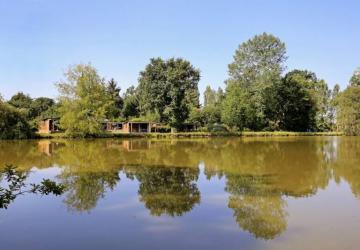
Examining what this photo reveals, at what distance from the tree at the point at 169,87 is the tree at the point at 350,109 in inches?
853

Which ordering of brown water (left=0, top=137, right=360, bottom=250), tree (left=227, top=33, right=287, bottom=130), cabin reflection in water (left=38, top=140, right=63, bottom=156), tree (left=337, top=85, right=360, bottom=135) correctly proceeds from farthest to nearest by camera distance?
tree (left=227, top=33, right=287, bottom=130) → tree (left=337, top=85, right=360, bottom=135) → cabin reflection in water (left=38, top=140, right=63, bottom=156) → brown water (left=0, top=137, right=360, bottom=250)

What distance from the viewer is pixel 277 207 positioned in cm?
1016

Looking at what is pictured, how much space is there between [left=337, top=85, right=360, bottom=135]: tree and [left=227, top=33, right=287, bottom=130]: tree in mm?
9910

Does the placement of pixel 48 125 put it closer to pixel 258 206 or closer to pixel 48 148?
pixel 48 148

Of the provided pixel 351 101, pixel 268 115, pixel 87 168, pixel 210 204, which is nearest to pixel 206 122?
pixel 268 115

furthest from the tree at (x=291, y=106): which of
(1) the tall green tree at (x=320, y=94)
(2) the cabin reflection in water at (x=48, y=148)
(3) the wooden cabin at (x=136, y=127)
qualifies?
(2) the cabin reflection in water at (x=48, y=148)

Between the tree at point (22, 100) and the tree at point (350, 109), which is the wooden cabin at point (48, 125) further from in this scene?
the tree at point (350, 109)

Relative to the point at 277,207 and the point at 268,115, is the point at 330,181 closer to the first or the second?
the point at 277,207

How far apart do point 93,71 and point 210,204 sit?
42.9 meters

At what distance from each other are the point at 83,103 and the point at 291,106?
112ft

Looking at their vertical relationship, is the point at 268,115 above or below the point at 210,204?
above

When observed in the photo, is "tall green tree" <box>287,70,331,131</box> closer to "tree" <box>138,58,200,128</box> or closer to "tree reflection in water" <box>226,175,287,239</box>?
"tree" <box>138,58,200,128</box>

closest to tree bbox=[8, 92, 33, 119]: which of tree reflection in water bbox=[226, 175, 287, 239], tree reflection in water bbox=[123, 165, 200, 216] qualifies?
tree reflection in water bbox=[123, 165, 200, 216]

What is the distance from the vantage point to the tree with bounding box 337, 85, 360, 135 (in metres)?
53.9
